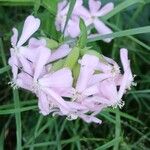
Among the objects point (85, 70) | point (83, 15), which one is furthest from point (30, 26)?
point (83, 15)

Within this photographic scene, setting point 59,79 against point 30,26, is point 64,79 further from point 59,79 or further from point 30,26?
point 30,26

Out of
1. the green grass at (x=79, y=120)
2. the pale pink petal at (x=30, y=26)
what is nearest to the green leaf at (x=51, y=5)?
the green grass at (x=79, y=120)

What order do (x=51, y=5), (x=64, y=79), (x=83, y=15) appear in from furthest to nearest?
(x=83, y=15) < (x=51, y=5) < (x=64, y=79)

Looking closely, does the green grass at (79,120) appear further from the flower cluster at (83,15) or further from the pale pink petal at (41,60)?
the pale pink petal at (41,60)

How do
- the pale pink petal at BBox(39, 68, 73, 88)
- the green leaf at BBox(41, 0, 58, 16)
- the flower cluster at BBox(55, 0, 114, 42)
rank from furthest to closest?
the flower cluster at BBox(55, 0, 114, 42) < the green leaf at BBox(41, 0, 58, 16) < the pale pink petal at BBox(39, 68, 73, 88)

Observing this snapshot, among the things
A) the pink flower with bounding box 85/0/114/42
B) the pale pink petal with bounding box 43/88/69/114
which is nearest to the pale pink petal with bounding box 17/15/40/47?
the pale pink petal with bounding box 43/88/69/114

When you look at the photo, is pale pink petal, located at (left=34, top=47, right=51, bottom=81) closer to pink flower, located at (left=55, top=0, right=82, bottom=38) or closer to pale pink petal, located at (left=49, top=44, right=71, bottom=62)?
pale pink petal, located at (left=49, top=44, right=71, bottom=62)

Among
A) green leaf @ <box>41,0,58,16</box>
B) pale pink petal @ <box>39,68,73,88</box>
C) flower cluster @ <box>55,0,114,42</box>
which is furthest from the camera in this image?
flower cluster @ <box>55,0,114,42</box>
